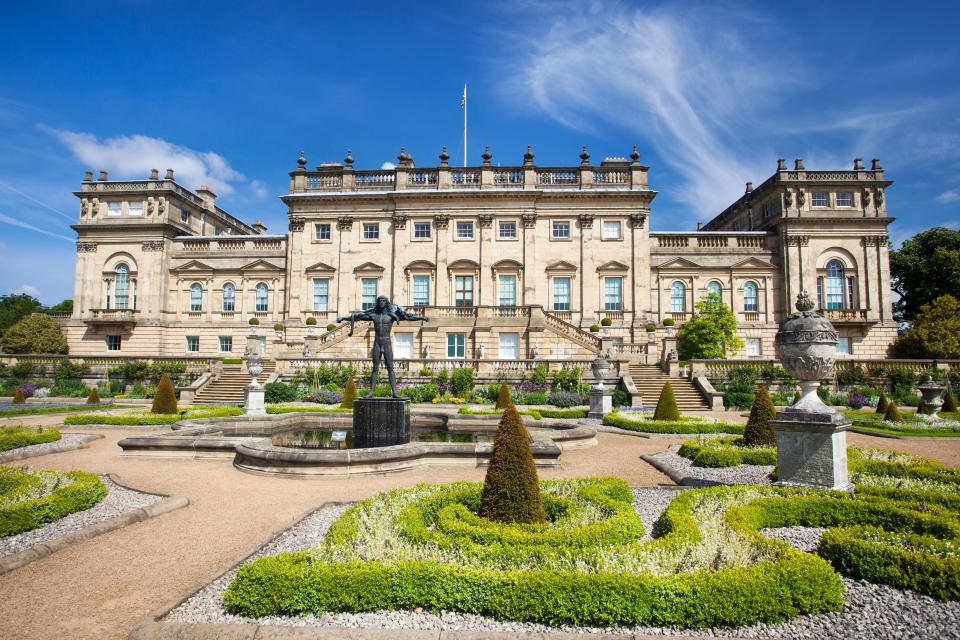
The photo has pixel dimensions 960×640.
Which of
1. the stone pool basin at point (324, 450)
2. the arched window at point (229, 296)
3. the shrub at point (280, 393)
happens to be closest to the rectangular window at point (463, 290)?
the shrub at point (280, 393)

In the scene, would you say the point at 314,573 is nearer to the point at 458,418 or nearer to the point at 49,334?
the point at 458,418

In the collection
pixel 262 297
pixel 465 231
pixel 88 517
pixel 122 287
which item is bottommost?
pixel 88 517

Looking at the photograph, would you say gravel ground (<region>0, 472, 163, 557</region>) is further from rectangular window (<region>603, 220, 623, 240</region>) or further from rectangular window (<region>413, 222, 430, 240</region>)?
Answer: rectangular window (<region>603, 220, 623, 240</region>)

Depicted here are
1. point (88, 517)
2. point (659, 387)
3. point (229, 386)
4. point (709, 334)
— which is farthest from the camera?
point (709, 334)

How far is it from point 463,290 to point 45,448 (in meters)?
27.3

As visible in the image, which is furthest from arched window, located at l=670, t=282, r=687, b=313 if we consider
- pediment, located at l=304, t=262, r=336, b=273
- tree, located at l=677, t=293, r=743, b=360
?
pediment, located at l=304, t=262, r=336, b=273

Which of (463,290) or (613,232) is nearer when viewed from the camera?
(613,232)

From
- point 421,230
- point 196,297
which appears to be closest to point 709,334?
point 421,230

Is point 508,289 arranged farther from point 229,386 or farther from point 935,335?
point 935,335

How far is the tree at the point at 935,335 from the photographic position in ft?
108

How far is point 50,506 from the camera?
7336mm

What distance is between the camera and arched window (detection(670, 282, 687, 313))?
126 feet

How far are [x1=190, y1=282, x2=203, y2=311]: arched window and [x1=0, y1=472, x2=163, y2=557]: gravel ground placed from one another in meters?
34.0

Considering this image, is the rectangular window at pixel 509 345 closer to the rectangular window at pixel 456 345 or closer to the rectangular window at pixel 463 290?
the rectangular window at pixel 456 345
